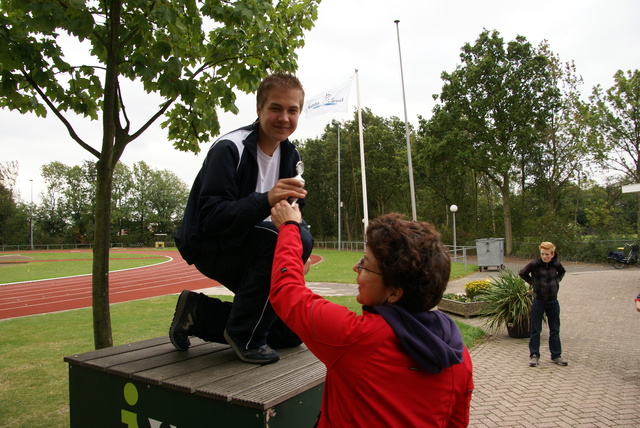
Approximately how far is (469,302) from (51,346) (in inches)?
338

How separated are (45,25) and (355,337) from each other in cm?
312

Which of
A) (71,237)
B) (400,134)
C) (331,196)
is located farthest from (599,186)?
(71,237)

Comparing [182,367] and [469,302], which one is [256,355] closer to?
[182,367]

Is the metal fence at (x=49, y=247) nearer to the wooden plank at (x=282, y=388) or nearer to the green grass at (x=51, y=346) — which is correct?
the green grass at (x=51, y=346)

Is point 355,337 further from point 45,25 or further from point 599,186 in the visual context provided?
point 599,186

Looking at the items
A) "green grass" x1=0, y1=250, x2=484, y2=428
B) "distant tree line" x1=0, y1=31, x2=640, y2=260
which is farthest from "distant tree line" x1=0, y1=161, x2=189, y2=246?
"green grass" x1=0, y1=250, x2=484, y2=428

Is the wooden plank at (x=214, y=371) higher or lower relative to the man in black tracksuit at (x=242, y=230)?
lower

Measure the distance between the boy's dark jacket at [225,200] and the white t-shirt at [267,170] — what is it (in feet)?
0.22

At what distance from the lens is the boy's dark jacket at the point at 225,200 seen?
7.02 ft

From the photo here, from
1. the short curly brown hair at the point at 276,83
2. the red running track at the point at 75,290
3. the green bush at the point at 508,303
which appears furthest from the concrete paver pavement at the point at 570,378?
the red running track at the point at 75,290

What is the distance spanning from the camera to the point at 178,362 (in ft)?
8.29

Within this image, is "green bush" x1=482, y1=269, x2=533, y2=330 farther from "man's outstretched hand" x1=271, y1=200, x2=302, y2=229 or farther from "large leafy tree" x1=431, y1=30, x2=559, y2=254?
"large leafy tree" x1=431, y1=30, x2=559, y2=254

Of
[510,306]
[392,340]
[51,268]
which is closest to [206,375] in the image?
[392,340]

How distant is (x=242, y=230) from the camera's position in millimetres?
2225
